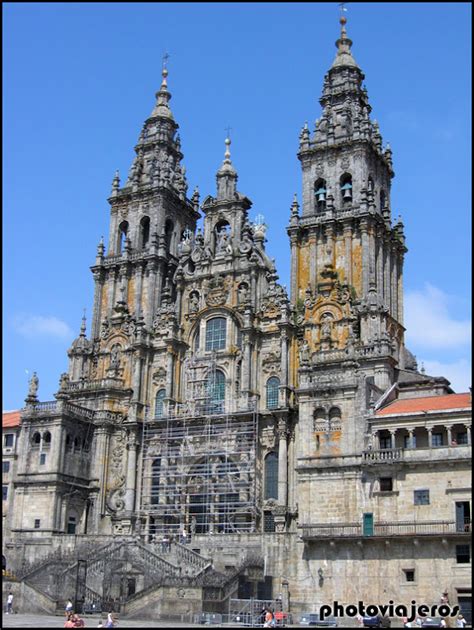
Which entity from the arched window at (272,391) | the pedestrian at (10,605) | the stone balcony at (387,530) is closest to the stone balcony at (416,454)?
the stone balcony at (387,530)

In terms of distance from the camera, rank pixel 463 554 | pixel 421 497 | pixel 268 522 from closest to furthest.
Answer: pixel 463 554 < pixel 421 497 < pixel 268 522

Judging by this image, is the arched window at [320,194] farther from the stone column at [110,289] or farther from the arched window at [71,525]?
the arched window at [71,525]

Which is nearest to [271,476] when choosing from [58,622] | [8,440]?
[58,622]

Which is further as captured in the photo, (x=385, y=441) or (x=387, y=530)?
(x=385, y=441)

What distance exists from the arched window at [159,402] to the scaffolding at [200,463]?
865 millimetres

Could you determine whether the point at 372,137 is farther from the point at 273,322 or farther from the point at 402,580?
the point at 402,580

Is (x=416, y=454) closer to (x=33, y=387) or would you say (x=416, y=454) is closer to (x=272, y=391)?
(x=272, y=391)

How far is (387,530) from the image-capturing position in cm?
4731

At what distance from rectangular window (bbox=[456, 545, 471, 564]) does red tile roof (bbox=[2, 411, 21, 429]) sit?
33980 mm

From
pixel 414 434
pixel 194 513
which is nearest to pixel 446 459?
pixel 414 434

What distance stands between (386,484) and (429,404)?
528 centimetres

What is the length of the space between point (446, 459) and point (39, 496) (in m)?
29.2

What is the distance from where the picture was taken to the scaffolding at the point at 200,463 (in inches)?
2287

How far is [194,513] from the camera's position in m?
60.0
